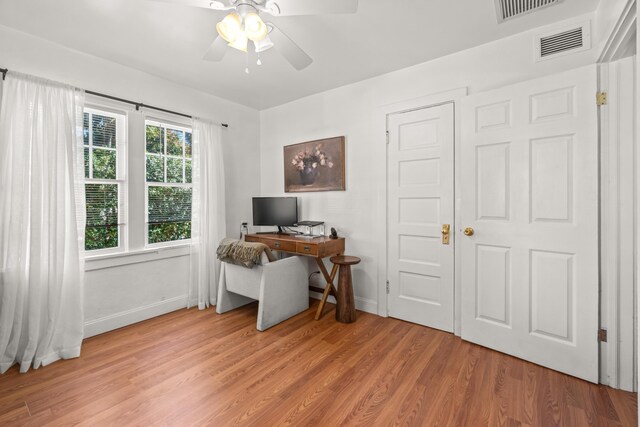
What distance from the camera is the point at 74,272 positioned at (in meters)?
2.33

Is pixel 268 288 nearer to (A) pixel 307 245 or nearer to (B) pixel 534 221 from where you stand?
(A) pixel 307 245

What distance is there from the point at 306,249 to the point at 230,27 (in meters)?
1.95

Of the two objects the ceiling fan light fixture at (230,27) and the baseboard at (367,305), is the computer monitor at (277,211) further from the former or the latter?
the ceiling fan light fixture at (230,27)

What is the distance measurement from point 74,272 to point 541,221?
364 cm

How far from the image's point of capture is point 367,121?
10.1ft

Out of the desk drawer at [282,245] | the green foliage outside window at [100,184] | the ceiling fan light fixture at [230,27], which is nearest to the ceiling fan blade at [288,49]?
the ceiling fan light fixture at [230,27]

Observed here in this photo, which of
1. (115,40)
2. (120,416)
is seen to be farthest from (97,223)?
(120,416)

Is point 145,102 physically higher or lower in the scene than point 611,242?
higher

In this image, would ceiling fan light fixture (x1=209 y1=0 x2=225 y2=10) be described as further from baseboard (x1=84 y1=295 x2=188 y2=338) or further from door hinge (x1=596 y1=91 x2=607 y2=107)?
baseboard (x1=84 y1=295 x2=188 y2=338)

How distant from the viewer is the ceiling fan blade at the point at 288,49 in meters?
1.76

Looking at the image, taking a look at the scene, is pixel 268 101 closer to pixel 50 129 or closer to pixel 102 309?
pixel 50 129

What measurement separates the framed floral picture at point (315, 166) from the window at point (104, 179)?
182 centimetres

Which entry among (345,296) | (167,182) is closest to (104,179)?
(167,182)

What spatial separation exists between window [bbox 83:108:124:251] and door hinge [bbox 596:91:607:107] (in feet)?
12.6
